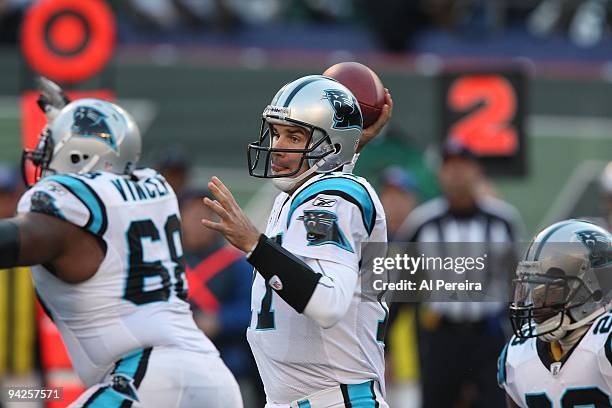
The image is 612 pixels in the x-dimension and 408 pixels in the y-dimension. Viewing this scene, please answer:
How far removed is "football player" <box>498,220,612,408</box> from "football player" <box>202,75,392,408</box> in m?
0.50

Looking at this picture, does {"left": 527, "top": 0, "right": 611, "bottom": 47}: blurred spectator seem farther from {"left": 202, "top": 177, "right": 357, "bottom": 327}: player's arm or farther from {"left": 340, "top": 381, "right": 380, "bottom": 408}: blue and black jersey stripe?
{"left": 202, "top": 177, "right": 357, "bottom": 327}: player's arm

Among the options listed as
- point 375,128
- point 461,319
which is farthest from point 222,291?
point 375,128

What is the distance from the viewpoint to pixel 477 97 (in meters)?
9.41

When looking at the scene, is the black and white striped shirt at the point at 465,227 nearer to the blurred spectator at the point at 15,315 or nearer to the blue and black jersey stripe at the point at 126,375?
the blurred spectator at the point at 15,315

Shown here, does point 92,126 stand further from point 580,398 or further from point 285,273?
point 580,398

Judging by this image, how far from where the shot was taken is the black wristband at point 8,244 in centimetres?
428

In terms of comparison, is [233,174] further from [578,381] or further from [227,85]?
[578,381]

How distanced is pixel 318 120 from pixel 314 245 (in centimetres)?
50

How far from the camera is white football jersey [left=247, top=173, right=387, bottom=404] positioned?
3.92 meters

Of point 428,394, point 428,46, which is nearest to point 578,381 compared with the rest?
point 428,394

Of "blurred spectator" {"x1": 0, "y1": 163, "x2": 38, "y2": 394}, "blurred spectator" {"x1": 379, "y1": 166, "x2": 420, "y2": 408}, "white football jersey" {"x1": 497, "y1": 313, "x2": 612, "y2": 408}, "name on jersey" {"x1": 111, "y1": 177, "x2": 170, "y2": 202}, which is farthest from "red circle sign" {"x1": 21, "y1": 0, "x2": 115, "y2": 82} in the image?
"white football jersey" {"x1": 497, "y1": 313, "x2": 612, "y2": 408}

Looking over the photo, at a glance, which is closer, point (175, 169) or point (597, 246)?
point (597, 246)

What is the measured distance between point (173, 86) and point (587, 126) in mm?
3538

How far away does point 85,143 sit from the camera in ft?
16.3
